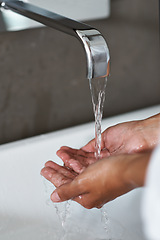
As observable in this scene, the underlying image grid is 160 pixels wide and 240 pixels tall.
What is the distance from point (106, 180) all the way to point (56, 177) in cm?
15

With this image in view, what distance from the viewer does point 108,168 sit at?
58cm

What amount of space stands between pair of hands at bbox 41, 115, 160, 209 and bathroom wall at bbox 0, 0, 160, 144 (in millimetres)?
248

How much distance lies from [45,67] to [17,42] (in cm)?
10

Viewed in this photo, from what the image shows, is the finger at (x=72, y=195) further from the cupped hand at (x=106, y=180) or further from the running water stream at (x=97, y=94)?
the running water stream at (x=97, y=94)

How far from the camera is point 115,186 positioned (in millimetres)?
585

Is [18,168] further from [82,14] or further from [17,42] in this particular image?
[82,14]

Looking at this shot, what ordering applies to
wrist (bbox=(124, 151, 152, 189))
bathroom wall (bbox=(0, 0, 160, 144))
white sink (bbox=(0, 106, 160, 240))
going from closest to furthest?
wrist (bbox=(124, 151, 152, 189)), white sink (bbox=(0, 106, 160, 240)), bathroom wall (bbox=(0, 0, 160, 144))

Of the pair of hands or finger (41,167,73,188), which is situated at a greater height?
the pair of hands

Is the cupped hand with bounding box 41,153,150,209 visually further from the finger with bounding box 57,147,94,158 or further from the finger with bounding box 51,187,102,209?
the finger with bounding box 57,147,94,158

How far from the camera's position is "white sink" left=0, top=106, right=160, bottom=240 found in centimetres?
83

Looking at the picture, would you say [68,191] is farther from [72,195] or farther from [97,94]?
[97,94]

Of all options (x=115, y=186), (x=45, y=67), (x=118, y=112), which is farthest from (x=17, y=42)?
(x=115, y=186)

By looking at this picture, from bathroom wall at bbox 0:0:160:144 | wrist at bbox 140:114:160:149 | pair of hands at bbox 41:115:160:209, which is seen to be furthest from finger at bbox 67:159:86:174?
bathroom wall at bbox 0:0:160:144

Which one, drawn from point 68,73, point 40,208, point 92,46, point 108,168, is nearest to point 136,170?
point 108,168
